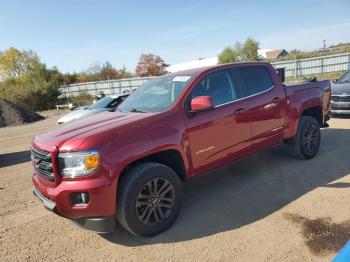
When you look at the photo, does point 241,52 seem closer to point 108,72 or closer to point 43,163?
point 108,72

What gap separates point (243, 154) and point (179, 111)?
1.33 m

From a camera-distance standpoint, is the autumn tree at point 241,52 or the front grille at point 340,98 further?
the autumn tree at point 241,52

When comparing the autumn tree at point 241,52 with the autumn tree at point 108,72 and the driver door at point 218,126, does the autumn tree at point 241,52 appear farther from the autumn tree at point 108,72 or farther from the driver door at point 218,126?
the driver door at point 218,126

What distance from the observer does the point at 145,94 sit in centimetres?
488

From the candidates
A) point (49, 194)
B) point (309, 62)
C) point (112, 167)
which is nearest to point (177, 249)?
point (112, 167)

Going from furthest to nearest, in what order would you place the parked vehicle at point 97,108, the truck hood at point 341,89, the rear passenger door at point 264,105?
the parked vehicle at point 97,108 → the truck hood at point 341,89 → the rear passenger door at point 264,105

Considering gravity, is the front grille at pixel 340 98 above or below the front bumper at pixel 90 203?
above

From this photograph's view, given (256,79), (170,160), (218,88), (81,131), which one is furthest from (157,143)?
(256,79)

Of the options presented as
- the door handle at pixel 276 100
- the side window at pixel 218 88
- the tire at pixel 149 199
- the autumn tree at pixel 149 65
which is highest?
the autumn tree at pixel 149 65

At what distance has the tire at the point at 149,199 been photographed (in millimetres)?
3467

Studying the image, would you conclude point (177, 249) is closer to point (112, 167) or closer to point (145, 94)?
point (112, 167)

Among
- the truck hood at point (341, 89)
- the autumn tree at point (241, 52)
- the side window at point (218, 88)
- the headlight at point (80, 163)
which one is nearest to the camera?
the headlight at point (80, 163)

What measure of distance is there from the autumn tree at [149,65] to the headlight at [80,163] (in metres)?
66.5

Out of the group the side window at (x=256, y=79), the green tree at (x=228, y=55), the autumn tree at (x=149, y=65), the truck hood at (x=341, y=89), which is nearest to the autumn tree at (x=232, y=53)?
the green tree at (x=228, y=55)
